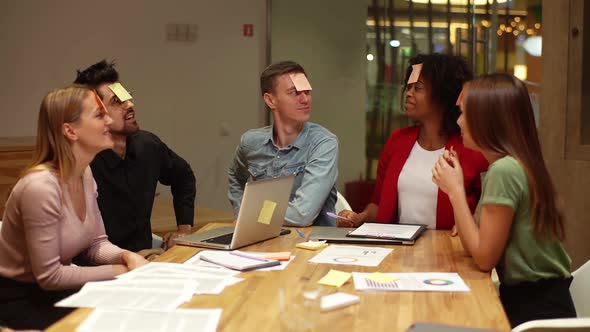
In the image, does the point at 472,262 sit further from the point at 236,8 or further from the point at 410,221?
the point at 236,8

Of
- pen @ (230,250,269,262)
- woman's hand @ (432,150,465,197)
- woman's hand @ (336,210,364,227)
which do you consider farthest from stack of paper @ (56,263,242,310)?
woman's hand @ (336,210,364,227)

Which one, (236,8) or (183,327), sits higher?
(236,8)

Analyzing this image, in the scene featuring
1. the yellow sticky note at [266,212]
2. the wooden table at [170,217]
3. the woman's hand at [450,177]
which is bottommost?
the wooden table at [170,217]

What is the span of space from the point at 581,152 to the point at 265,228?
2187mm

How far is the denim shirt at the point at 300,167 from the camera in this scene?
2.75m

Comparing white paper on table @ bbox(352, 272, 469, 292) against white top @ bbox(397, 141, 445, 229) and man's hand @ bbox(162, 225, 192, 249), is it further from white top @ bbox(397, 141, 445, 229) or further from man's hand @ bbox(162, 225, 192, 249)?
man's hand @ bbox(162, 225, 192, 249)

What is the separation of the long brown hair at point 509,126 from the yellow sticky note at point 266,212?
2.34 feet

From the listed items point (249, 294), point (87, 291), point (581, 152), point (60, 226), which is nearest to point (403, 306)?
point (249, 294)

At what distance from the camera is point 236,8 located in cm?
555

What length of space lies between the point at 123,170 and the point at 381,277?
1581 millimetres

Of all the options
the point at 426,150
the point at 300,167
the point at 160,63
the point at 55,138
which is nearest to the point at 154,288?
the point at 55,138

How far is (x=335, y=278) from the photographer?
1.86 metres

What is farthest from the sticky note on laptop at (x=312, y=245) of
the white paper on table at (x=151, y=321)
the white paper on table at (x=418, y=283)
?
→ the white paper on table at (x=151, y=321)

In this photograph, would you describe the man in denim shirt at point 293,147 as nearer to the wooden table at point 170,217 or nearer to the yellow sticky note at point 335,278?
the yellow sticky note at point 335,278
